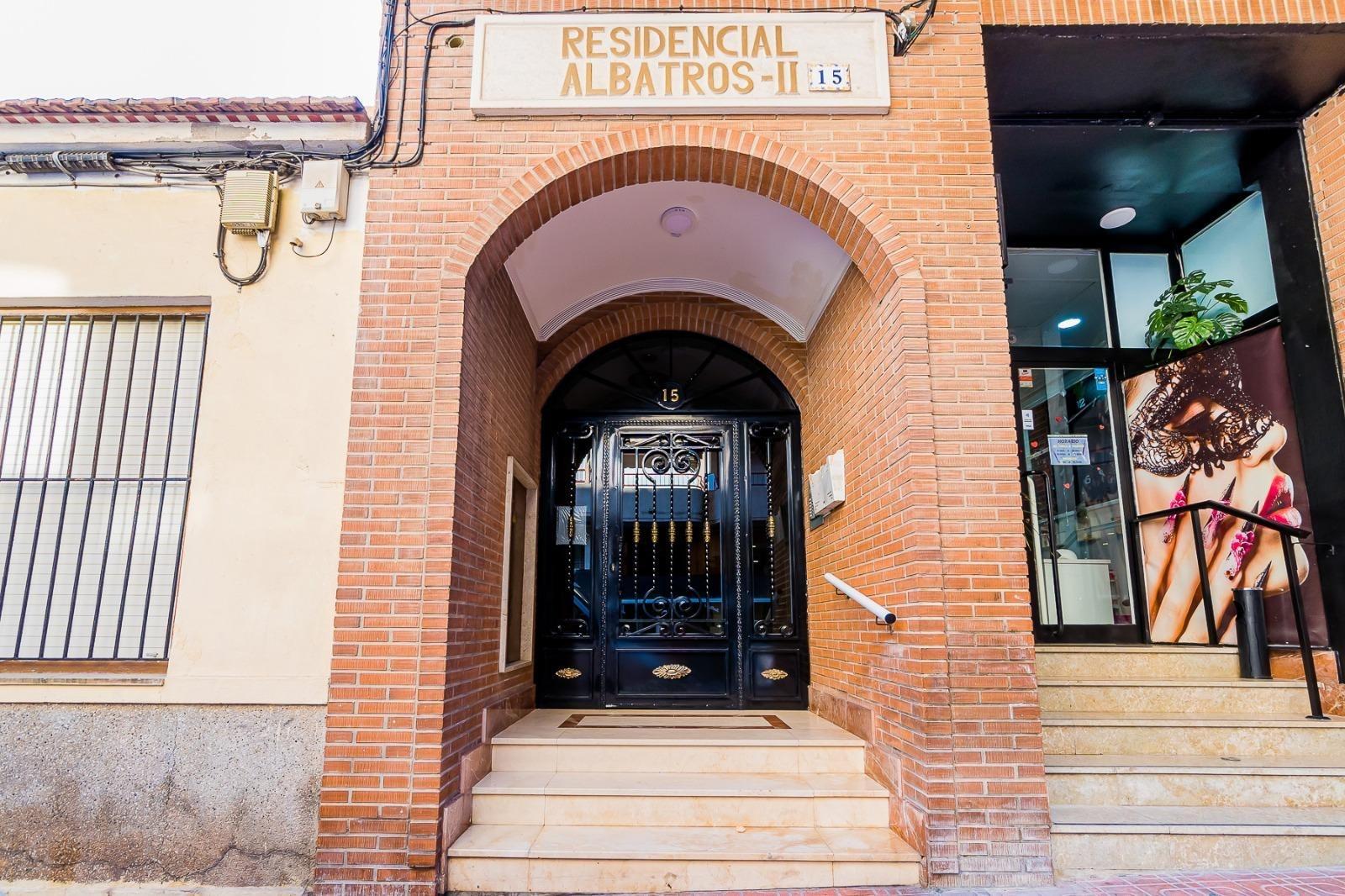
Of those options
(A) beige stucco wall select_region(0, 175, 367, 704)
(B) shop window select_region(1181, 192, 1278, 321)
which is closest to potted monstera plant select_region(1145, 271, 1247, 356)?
(B) shop window select_region(1181, 192, 1278, 321)

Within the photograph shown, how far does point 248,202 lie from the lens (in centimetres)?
375

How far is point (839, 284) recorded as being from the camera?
4.63 metres

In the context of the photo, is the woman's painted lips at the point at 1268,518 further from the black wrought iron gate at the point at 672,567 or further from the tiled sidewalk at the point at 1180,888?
the black wrought iron gate at the point at 672,567

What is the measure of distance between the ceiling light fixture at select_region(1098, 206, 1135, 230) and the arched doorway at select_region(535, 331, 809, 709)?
273cm

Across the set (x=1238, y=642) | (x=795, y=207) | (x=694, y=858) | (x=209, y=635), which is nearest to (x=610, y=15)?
(x=795, y=207)

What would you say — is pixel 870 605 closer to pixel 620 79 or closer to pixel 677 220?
pixel 677 220

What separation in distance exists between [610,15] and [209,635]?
367 centimetres

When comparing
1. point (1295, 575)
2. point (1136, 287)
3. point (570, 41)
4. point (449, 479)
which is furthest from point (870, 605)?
point (1136, 287)

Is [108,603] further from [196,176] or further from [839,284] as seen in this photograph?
[839,284]

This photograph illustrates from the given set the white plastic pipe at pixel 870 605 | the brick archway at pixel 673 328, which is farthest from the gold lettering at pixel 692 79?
the white plastic pipe at pixel 870 605

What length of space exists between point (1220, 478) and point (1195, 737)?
2.09 metres

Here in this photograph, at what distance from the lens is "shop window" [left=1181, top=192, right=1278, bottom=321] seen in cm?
505

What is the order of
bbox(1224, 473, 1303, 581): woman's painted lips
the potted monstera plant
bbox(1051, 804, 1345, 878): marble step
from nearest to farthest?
1. bbox(1051, 804, 1345, 878): marble step
2. bbox(1224, 473, 1303, 581): woman's painted lips
3. the potted monstera plant

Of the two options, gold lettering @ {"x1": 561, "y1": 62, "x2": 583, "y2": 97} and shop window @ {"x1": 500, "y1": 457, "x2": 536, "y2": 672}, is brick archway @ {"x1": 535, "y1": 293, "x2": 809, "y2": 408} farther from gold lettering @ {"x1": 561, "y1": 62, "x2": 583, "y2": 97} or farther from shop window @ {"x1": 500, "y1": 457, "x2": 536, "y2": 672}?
gold lettering @ {"x1": 561, "y1": 62, "x2": 583, "y2": 97}
